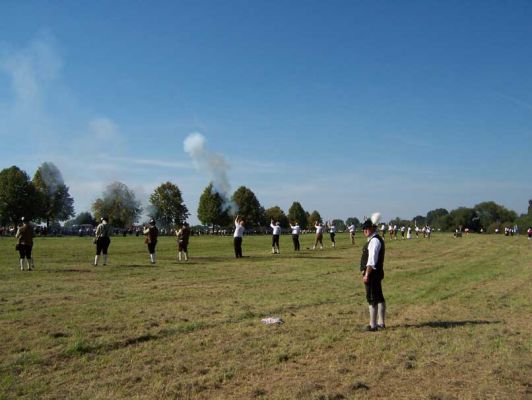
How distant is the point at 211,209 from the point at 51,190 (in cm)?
2970

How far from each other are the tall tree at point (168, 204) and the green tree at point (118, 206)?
647cm

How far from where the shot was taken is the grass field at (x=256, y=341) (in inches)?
243

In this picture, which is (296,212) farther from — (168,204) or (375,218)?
(375,218)

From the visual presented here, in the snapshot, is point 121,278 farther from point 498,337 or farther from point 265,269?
point 498,337

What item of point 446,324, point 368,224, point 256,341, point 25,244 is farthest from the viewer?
point 25,244

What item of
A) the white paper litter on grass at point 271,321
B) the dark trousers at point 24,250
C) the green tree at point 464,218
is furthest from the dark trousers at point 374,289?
the green tree at point 464,218

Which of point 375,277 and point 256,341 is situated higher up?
point 375,277

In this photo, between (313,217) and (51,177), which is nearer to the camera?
(51,177)

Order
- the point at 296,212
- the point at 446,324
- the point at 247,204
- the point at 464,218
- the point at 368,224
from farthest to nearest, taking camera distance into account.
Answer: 1. the point at 464,218
2. the point at 296,212
3. the point at 247,204
4. the point at 446,324
5. the point at 368,224

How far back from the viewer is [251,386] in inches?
243

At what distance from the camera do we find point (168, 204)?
10456cm

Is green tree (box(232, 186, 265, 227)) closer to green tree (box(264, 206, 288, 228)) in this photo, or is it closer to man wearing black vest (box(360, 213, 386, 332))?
green tree (box(264, 206, 288, 228))

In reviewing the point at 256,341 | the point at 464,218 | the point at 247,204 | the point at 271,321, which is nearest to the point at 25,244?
the point at 271,321

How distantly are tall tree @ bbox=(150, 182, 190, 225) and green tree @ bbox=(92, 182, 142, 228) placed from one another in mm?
6465
